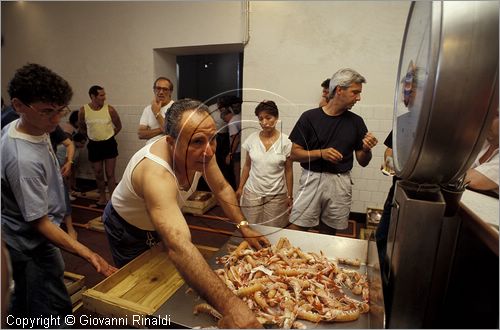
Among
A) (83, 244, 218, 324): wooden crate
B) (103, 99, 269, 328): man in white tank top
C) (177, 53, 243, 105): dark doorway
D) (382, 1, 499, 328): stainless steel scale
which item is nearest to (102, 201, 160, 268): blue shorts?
(103, 99, 269, 328): man in white tank top

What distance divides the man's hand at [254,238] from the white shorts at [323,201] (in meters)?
0.78

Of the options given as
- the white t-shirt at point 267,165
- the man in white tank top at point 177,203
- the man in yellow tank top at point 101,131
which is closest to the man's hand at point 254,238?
the man in white tank top at point 177,203

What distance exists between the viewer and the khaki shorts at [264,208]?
134 cm

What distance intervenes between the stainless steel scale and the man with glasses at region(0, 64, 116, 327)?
108cm

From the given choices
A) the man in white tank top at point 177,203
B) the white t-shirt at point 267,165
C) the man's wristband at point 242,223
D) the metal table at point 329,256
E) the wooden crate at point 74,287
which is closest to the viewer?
the metal table at point 329,256

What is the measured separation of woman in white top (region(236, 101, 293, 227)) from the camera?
1.18 m

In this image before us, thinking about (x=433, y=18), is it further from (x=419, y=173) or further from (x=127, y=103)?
(x=127, y=103)

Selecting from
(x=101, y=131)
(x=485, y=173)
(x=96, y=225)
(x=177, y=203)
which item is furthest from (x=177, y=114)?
(x=101, y=131)

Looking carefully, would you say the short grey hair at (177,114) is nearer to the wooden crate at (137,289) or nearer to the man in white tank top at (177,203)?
the man in white tank top at (177,203)

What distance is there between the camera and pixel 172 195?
3.30ft

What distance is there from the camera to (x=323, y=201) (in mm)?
2088

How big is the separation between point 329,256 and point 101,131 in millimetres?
3473

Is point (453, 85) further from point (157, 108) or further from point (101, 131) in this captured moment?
point (101, 131)

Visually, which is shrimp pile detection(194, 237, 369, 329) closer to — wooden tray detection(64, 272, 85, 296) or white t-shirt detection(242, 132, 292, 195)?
white t-shirt detection(242, 132, 292, 195)
